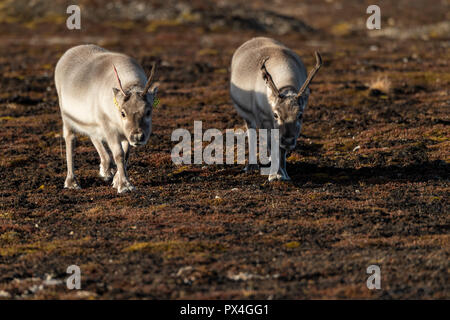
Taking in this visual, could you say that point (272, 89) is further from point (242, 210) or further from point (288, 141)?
point (242, 210)

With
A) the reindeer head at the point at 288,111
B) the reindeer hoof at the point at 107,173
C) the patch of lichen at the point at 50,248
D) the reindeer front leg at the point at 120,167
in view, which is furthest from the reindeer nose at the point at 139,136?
the reindeer hoof at the point at 107,173

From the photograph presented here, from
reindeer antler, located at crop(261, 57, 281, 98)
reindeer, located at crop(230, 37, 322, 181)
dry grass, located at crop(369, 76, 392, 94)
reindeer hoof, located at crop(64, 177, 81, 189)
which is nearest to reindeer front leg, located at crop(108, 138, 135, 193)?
reindeer hoof, located at crop(64, 177, 81, 189)

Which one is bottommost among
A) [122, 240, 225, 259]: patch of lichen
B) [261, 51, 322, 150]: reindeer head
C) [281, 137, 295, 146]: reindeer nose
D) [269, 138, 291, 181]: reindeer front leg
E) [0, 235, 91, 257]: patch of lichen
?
[0, 235, 91, 257]: patch of lichen

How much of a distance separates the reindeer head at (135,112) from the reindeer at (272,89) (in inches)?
136

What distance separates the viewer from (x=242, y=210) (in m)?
16.5

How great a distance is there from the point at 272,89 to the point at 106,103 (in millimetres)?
4547

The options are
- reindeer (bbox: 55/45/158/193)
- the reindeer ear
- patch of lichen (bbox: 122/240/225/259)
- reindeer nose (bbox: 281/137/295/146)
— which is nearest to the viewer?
patch of lichen (bbox: 122/240/225/259)

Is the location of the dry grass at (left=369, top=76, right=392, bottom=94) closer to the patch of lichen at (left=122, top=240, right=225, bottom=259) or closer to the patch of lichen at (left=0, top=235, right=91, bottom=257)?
the patch of lichen at (left=122, top=240, right=225, bottom=259)

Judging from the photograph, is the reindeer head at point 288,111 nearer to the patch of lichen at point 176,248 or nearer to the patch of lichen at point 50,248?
the patch of lichen at point 176,248

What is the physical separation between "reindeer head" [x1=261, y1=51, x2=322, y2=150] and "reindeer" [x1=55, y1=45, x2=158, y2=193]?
3.25 meters

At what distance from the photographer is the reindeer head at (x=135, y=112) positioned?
16594 millimetres

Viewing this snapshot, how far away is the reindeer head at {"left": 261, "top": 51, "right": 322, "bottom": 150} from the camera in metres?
17.2
